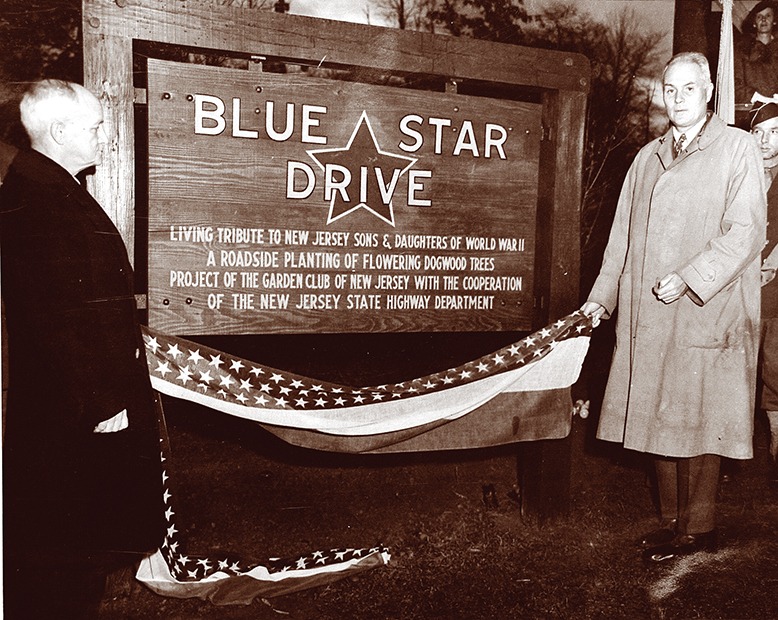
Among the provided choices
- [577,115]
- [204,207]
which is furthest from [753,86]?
[204,207]

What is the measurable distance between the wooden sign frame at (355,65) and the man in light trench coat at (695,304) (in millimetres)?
449

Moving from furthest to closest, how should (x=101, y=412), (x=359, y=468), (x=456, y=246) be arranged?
(x=359, y=468), (x=456, y=246), (x=101, y=412)

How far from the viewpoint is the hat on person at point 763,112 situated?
3510 millimetres

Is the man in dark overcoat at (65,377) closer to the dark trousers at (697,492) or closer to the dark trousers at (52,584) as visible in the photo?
the dark trousers at (52,584)

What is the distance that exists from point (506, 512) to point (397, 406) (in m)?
1.12

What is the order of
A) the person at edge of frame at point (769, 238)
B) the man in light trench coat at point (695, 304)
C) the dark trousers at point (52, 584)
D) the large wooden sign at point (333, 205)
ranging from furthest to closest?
the person at edge of frame at point (769, 238), the man in light trench coat at point (695, 304), the large wooden sign at point (333, 205), the dark trousers at point (52, 584)

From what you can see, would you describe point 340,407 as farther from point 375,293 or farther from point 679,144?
point 679,144

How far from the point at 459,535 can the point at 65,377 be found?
2.10m

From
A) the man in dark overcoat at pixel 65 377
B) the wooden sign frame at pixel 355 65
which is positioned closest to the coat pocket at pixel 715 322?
the wooden sign frame at pixel 355 65

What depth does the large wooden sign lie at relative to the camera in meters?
2.91

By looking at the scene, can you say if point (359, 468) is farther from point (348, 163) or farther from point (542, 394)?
point (348, 163)

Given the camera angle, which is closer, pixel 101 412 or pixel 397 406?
pixel 101 412

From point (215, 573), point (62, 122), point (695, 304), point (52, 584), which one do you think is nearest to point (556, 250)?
point (695, 304)

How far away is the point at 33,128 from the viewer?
7.73 feet
